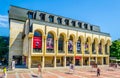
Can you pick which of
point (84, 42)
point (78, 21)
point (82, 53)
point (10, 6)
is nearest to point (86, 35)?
point (84, 42)

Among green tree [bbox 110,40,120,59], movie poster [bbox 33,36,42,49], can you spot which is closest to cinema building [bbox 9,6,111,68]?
movie poster [bbox 33,36,42,49]

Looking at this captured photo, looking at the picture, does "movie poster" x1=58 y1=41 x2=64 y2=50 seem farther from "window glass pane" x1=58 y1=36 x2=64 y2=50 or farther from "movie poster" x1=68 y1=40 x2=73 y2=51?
"movie poster" x1=68 y1=40 x2=73 y2=51

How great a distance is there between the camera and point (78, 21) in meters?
57.8

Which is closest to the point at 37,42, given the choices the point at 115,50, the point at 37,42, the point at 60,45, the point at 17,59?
the point at 37,42

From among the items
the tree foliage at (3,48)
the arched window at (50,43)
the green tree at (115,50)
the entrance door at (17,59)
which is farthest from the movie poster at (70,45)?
the green tree at (115,50)

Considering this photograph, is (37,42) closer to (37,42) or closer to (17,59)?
(37,42)

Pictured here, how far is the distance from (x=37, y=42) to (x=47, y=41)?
3.03 meters

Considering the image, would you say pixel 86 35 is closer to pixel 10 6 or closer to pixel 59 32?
pixel 59 32

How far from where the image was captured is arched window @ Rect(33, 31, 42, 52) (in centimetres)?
3878

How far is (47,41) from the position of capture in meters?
41.3

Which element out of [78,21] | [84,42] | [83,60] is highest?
[78,21]

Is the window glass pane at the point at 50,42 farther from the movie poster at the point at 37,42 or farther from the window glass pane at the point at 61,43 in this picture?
the window glass pane at the point at 61,43

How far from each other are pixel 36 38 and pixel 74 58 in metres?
13.3

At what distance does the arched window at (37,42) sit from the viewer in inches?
1527
